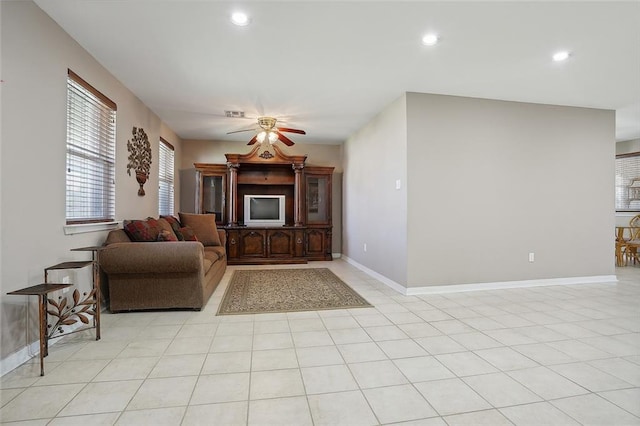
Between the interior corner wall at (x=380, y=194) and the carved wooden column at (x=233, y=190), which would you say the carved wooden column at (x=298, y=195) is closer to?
the interior corner wall at (x=380, y=194)

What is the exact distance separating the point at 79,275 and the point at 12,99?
1.52 m

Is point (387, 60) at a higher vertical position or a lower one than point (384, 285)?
higher

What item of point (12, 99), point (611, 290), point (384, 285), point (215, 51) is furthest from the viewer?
point (384, 285)

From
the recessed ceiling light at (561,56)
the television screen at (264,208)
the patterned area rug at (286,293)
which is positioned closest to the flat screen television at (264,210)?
the television screen at (264,208)

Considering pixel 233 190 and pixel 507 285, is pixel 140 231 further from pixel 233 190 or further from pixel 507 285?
pixel 507 285

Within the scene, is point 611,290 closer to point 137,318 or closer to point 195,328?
point 195,328

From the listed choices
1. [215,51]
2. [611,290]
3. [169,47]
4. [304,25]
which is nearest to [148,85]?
[169,47]

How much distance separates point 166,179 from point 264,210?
1.85 metres

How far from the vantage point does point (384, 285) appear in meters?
4.30

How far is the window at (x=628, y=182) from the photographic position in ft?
20.9

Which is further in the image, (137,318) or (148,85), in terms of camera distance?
(148,85)

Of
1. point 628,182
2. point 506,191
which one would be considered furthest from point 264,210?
point 628,182

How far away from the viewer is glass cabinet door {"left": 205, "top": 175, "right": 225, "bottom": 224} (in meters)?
6.15

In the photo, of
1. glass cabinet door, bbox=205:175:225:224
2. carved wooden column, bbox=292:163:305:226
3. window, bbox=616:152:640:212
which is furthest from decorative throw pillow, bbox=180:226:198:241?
window, bbox=616:152:640:212
